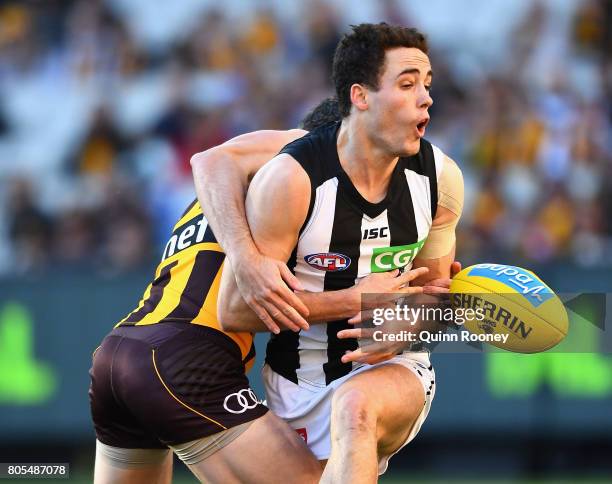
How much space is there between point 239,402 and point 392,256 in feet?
2.90

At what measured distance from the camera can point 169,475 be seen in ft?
18.0

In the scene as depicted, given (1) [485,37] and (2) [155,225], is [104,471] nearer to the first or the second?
(2) [155,225]

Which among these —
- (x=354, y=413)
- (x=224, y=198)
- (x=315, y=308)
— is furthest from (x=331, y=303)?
(x=224, y=198)

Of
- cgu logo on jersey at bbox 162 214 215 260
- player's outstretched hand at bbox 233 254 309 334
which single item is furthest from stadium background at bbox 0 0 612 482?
player's outstretched hand at bbox 233 254 309 334

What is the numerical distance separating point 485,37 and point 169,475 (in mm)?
6826

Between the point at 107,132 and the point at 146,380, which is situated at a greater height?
the point at 107,132

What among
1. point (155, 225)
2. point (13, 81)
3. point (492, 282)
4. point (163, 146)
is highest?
point (13, 81)

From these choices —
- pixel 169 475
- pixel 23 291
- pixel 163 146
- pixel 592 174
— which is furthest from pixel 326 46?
pixel 169 475

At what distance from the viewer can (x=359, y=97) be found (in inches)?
193

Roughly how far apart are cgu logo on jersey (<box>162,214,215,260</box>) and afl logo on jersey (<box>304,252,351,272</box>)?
49 centimetres

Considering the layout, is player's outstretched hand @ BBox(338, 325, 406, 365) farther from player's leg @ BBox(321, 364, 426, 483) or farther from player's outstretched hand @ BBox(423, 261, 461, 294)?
player's outstretched hand @ BBox(423, 261, 461, 294)

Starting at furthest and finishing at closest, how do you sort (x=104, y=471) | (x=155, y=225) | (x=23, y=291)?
(x=155, y=225), (x=23, y=291), (x=104, y=471)

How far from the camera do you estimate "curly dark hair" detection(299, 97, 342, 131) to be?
536cm

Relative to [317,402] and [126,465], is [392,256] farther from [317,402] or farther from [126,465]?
[126,465]
